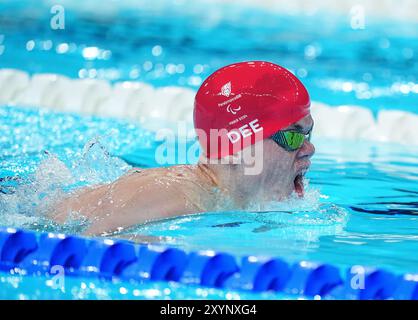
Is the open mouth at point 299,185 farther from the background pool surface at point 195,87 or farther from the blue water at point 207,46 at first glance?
the blue water at point 207,46

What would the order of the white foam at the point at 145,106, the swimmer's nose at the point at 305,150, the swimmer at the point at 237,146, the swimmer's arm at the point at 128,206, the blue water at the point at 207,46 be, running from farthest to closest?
the blue water at the point at 207,46, the white foam at the point at 145,106, the swimmer's nose at the point at 305,150, the swimmer at the point at 237,146, the swimmer's arm at the point at 128,206

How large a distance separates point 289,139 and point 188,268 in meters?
0.68

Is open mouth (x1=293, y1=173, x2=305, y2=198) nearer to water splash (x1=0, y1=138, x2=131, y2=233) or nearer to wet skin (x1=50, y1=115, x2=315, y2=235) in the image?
wet skin (x1=50, y1=115, x2=315, y2=235)

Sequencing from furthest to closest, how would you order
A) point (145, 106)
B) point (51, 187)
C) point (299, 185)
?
1. point (145, 106)
2. point (51, 187)
3. point (299, 185)

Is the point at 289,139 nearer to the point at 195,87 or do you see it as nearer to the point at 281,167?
the point at 281,167

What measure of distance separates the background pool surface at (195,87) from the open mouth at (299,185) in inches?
2.0

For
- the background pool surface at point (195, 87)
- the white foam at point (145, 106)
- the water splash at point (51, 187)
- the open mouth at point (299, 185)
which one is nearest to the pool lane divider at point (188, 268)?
the background pool surface at point (195, 87)

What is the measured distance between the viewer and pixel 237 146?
3.03 meters

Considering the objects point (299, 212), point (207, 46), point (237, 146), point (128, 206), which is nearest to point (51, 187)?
point (128, 206)

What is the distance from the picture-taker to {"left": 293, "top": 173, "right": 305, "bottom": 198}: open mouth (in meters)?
3.19

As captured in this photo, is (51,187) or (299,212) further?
(51,187)

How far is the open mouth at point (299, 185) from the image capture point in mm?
3189
